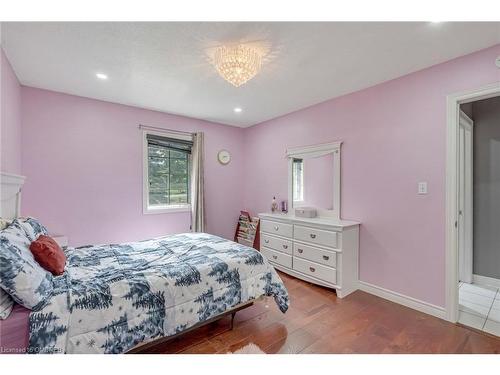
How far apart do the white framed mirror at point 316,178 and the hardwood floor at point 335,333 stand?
1229 mm

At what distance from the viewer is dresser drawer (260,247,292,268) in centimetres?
327

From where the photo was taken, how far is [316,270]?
9.55ft

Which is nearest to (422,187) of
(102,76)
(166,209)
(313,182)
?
(313,182)

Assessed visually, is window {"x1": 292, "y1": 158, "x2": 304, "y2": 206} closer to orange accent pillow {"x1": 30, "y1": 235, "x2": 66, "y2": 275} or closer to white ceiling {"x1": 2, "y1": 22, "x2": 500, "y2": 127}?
white ceiling {"x1": 2, "y1": 22, "x2": 500, "y2": 127}

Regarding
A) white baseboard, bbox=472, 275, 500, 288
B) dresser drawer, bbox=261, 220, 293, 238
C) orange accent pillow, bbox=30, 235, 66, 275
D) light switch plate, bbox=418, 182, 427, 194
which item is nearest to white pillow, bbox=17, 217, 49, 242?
orange accent pillow, bbox=30, 235, 66, 275

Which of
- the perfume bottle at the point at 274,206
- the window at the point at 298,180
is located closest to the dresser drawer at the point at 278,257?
the perfume bottle at the point at 274,206

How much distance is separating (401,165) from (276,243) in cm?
189

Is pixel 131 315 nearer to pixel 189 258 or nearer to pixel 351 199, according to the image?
pixel 189 258

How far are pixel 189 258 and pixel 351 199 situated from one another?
210 centimetres

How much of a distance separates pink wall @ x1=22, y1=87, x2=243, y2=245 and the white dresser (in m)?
1.73

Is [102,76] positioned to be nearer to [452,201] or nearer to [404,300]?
[452,201]

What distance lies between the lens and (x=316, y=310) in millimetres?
2408
